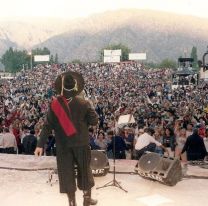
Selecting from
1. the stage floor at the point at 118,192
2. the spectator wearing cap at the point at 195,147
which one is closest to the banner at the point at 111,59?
the spectator wearing cap at the point at 195,147

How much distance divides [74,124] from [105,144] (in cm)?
485

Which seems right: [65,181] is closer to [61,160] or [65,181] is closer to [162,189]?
[61,160]

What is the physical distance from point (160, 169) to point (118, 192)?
692 mm

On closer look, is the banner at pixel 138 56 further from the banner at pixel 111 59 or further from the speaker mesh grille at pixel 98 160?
the speaker mesh grille at pixel 98 160

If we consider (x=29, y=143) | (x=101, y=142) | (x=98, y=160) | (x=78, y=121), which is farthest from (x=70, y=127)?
(x=29, y=143)

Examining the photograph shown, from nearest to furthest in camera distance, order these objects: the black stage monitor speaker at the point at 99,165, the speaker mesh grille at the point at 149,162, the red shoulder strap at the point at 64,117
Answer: the red shoulder strap at the point at 64,117 → the speaker mesh grille at the point at 149,162 → the black stage monitor speaker at the point at 99,165

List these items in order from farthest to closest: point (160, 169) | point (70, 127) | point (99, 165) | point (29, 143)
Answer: point (29, 143) → point (99, 165) → point (160, 169) → point (70, 127)

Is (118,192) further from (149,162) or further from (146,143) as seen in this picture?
(146,143)

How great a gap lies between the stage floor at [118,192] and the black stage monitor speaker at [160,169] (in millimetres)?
140

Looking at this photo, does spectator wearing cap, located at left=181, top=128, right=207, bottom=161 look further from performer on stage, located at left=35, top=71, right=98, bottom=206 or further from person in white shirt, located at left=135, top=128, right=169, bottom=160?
performer on stage, located at left=35, top=71, right=98, bottom=206

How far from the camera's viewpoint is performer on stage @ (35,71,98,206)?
14.1 feet

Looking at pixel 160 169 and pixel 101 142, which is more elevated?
pixel 160 169

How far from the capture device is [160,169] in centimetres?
571

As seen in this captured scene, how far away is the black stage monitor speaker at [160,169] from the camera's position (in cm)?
556
